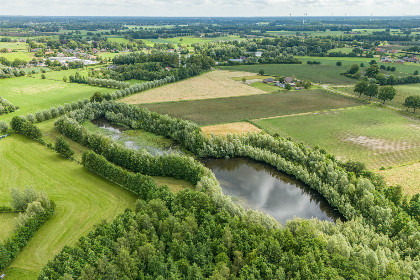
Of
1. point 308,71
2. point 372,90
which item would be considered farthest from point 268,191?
point 308,71

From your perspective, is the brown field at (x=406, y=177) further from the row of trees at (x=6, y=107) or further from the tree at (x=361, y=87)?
the row of trees at (x=6, y=107)

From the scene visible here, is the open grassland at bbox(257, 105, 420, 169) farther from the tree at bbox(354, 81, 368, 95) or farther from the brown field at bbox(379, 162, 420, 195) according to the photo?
the tree at bbox(354, 81, 368, 95)

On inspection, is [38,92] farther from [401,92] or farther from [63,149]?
[401,92]

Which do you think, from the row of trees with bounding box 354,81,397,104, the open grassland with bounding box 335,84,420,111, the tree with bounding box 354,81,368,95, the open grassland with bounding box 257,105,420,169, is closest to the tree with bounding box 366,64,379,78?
the open grassland with bounding box 335,84,420,111

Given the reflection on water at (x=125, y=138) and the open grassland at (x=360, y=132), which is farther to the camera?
the reflection on water at (x=125, y=138)

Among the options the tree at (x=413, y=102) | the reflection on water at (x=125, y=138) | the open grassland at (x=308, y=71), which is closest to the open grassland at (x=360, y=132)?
the tree at (x=413, y=102)

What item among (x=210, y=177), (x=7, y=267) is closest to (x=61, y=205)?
(x=7, y=267)
